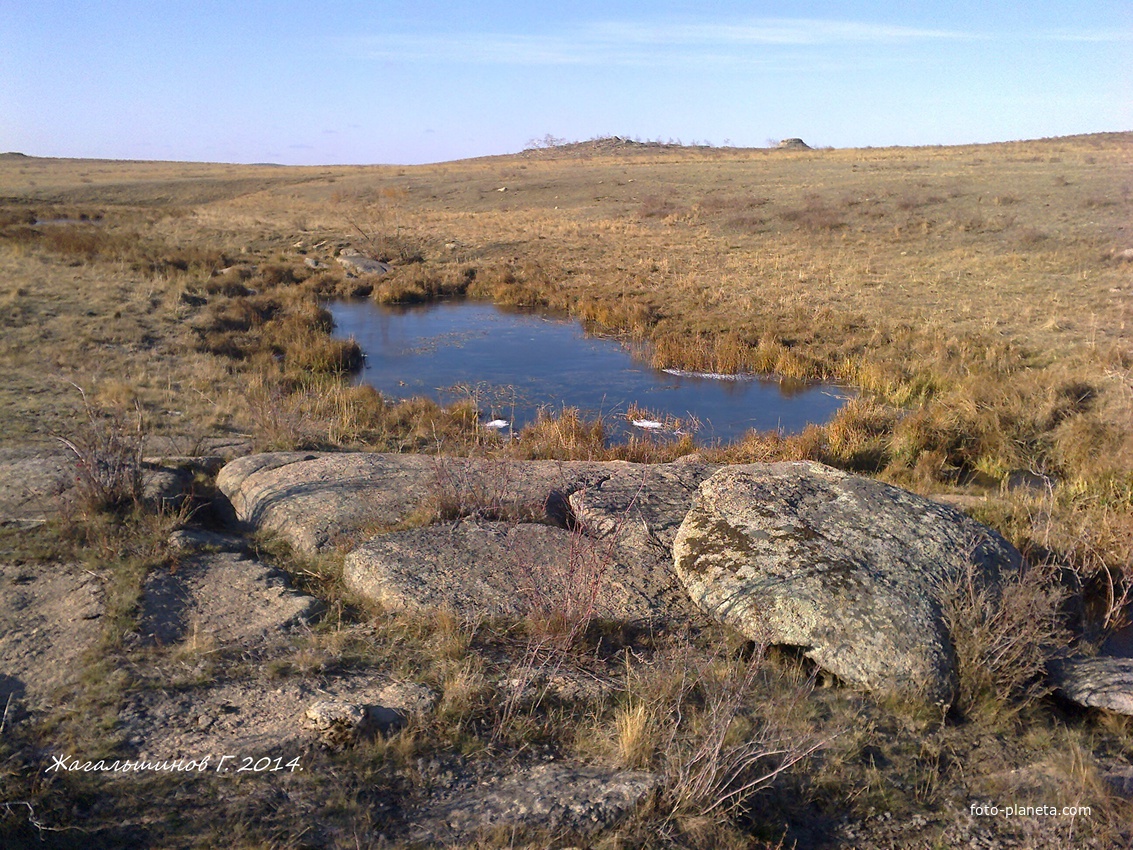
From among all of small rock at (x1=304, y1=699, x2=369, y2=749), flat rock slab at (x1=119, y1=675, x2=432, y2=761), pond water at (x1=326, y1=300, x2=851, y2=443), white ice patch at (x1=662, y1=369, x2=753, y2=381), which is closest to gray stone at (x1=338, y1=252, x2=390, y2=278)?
pond water at (x1=326, y1=300, x2=851, y2=443)

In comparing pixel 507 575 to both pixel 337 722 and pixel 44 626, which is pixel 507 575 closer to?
pixel 337 722

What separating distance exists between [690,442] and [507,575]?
209 inches

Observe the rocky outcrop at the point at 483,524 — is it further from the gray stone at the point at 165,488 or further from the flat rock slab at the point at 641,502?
the gray stone at the point at 165,488

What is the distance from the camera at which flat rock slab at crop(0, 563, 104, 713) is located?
3703mm

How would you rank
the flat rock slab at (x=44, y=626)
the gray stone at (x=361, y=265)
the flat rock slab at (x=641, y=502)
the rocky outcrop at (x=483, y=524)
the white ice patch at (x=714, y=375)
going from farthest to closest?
the gray stone at (x=361, y=265), the white ice patch at (x=714, y=375), the flat rock slab at (x=641, y=502), the rocky outcrop at (x=483, y=524), the flat rock slab at (x=44, y=626)

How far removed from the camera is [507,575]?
484cm

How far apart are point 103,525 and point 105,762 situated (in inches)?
90.4

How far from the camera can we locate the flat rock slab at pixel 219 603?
166 inches

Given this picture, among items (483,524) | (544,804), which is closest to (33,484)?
(483,524)

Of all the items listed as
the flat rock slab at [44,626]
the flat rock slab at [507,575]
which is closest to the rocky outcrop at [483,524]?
the flat rock slab at [507,575]

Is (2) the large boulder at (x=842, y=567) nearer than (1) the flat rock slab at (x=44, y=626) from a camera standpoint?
No

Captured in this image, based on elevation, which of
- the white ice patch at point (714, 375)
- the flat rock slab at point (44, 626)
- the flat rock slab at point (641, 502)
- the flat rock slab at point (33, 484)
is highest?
the flat rock slab at point (33, 484)

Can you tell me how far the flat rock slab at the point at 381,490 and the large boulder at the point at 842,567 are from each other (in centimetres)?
79

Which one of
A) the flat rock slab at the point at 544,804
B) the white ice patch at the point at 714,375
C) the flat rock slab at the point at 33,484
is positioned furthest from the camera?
the white ice patch at the point at 714,375
